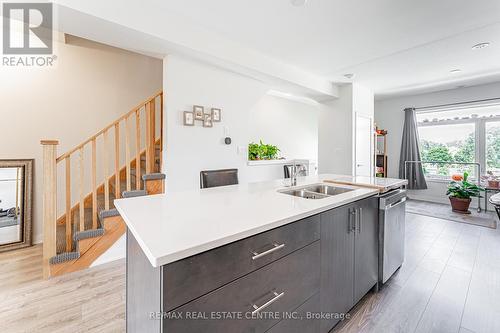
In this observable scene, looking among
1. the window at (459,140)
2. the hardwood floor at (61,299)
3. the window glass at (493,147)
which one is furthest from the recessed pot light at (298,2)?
the window glass at (493,147)

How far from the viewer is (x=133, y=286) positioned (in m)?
1.16

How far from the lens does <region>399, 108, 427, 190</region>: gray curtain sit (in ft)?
18.2

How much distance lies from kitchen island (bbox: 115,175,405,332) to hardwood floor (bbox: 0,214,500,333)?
312 mm

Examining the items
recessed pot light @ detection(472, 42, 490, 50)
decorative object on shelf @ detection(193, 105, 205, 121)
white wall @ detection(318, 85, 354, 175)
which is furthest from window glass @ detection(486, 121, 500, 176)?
decorative object on shelf @ detection(193, 105, 205, 121)

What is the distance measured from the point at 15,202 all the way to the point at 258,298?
362 cm

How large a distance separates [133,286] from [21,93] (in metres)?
3.37

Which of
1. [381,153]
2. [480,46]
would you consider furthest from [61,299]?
[381,153]

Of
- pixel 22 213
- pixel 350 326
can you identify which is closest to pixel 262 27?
pixel 350 326

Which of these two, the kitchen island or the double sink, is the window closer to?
the double sink

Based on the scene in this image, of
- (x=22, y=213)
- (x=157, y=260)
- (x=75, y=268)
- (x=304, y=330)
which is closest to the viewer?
(x=157, y=260)

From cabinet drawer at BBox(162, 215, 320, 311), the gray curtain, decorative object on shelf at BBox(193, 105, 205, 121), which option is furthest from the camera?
the gray curtain

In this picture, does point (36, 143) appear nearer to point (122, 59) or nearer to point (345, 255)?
point (122, 59)

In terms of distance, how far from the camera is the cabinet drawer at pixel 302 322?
1.15 metres

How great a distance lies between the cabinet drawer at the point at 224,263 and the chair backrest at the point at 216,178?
4.17 ft
